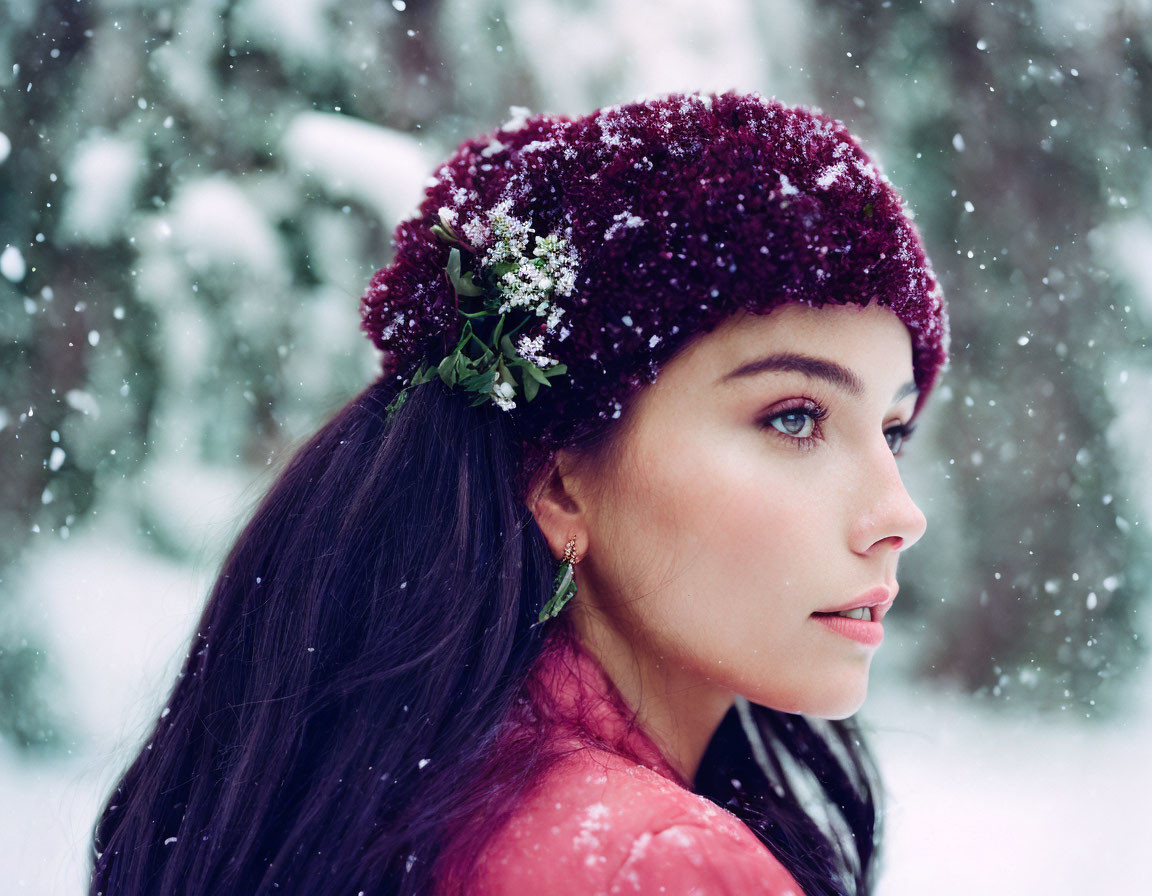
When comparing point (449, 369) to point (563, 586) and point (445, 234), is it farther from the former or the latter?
point (563, 586)

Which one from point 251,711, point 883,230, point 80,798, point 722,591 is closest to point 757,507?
point 722,591

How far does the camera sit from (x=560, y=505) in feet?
4.48

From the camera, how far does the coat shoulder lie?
939mm

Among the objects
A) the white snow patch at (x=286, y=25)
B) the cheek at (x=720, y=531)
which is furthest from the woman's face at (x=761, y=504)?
the white snow patch at (x=286, y=25)

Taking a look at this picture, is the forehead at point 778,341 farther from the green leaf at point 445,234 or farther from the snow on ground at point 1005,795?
the snow on ground at point 1005,795

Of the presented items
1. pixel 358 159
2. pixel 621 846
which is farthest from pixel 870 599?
pixel 358 159

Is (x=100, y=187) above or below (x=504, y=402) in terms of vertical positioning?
above

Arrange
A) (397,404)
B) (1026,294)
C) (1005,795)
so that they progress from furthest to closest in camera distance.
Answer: (1005,795) < (1026,294) < (397,404)

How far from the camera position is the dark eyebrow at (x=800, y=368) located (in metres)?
1.27

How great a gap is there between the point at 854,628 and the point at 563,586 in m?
0.43

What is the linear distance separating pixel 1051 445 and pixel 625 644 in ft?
8.71

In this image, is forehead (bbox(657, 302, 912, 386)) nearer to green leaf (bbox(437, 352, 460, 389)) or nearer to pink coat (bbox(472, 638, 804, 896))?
green leaf (bbox(437, 352, 460, 389))

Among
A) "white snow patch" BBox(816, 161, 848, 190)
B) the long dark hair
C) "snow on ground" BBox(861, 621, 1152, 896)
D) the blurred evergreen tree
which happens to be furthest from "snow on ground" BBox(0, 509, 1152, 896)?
"white snow patch" BBox(816, 161, 848, 190)

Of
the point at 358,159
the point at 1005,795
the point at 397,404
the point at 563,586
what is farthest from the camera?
the point at 1005,795
